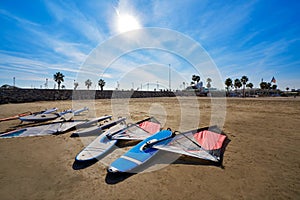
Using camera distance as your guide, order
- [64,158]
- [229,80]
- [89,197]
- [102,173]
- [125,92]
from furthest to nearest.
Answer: [229,80] < [125,92] < [64,158] < [102,173] < [89,197]

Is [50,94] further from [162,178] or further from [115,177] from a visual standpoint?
[162,178]

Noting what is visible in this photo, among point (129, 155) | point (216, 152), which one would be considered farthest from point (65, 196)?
point (216, 152)

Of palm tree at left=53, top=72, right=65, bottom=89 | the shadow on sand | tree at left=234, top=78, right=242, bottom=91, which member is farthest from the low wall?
tree at left=234, top=78, right=242, bottom=91

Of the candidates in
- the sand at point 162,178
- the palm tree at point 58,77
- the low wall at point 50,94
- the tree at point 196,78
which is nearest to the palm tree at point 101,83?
the palm tree at point 58,77

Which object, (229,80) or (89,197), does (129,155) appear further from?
(229,80)

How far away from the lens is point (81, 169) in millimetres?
3244

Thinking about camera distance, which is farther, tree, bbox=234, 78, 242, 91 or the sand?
tree, bbox=234, 78, 242, 91

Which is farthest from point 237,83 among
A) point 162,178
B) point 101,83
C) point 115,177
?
point 115,177

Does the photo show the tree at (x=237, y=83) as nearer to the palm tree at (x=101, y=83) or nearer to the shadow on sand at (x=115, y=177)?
the palm tree at (x=101, y=83)

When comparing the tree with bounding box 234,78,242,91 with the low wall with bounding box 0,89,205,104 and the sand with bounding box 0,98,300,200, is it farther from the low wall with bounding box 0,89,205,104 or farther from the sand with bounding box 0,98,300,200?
the sand with bounding box 0,98,300,200

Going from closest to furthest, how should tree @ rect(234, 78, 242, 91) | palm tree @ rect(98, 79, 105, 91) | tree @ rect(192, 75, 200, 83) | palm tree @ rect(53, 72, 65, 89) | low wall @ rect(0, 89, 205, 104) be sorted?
low wall @ rect(0, 89, 205, 104)
palm tree @ rect(53, 72, 65, 89)
palm tree @ rect(98, 79, 105, 91)
tree @ rect(234, 78, 242, 91)
tree @ rect(192, 75, 200, 83)

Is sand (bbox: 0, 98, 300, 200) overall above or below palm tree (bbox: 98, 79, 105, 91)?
below

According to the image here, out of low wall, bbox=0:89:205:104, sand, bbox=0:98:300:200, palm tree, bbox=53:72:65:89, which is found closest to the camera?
sand, bbox=0:98:300:200

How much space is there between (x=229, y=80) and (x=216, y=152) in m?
67.0
